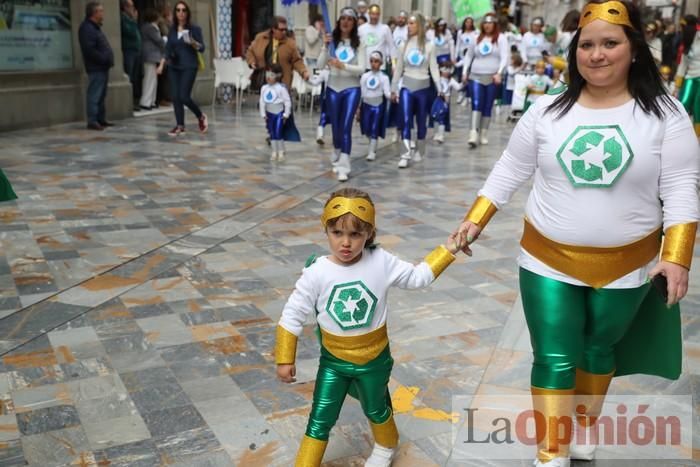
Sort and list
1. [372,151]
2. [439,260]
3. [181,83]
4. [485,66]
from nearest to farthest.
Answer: [439,260], [372,151], [485,66], [181,83]

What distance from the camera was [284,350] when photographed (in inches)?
105

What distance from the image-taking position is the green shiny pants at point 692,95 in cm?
916

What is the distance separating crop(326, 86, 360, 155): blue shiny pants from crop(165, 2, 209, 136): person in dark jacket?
3.62 m

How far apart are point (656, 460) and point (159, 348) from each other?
251 centimetres

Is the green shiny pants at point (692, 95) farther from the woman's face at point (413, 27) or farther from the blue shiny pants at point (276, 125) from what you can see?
the blue shiny pants at point (276, 125)

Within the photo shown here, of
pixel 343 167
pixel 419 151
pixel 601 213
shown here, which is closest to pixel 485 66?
pixel 419 151

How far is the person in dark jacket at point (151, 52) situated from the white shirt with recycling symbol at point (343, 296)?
12324 millimetres

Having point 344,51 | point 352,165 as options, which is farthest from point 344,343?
point 352,165

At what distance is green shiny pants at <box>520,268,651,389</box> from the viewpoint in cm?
266

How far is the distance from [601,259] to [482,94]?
9.31 metres

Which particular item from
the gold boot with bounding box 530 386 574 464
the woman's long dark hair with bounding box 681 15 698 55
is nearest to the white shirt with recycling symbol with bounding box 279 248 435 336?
the gold boot with bounding box 530 386 574 464

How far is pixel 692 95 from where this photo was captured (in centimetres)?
927

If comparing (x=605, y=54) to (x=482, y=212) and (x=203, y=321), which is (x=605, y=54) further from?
(x=203, y=321)

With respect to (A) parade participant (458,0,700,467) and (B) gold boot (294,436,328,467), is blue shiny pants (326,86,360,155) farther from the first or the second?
(B) gold boot (294,436,328,467)
